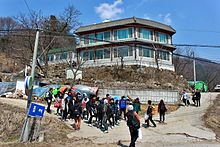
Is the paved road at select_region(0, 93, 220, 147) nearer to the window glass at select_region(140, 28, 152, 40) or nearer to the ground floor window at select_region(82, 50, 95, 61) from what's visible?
the window glass at select_region(140, 28, 152, 40)

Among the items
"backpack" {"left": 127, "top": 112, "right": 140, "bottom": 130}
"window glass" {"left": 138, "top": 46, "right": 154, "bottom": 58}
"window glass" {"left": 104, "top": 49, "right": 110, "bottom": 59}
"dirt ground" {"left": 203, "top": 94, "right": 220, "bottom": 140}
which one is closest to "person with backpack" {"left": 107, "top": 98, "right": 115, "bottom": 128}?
"backpack" {"left": 127, "top": 112, "right": 140, "bottom": 130}

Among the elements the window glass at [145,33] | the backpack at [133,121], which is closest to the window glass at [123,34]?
the window glass at [145,33]

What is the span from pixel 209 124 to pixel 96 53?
25759 mm

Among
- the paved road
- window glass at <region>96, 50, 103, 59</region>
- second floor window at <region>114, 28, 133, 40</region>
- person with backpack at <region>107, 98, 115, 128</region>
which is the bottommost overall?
the paved road

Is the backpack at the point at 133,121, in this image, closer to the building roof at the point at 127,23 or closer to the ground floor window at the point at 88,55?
the building roof at the point at 127,23

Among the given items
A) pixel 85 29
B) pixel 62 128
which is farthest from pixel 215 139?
pixel 85 29

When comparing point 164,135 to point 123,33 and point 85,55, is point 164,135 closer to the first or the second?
point 123,33

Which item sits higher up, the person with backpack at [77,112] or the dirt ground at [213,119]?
the person with backpack at [77,112]

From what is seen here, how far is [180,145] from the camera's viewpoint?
1038cm

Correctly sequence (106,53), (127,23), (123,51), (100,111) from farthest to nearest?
(106,53) < (123,51) < (127,23) < (100,111)

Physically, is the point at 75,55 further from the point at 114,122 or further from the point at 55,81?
the point at 114,122

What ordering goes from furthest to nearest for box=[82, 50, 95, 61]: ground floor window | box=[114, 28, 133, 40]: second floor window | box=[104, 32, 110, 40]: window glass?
box=[82, 50, 95, 61]: ground floor window, box=[104, 32, 110, 40]: window glass, box=[114, 28, 133, 40]: second floor window

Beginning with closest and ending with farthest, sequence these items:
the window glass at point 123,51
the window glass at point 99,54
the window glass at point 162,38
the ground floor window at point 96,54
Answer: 1. the window glass at point 123,51
2. the ground floor window at point 96,54
3. the window glass at point 99,54
4. the window glass at point 162,38

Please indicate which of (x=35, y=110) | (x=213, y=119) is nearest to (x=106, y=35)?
(x=213, y=119)
